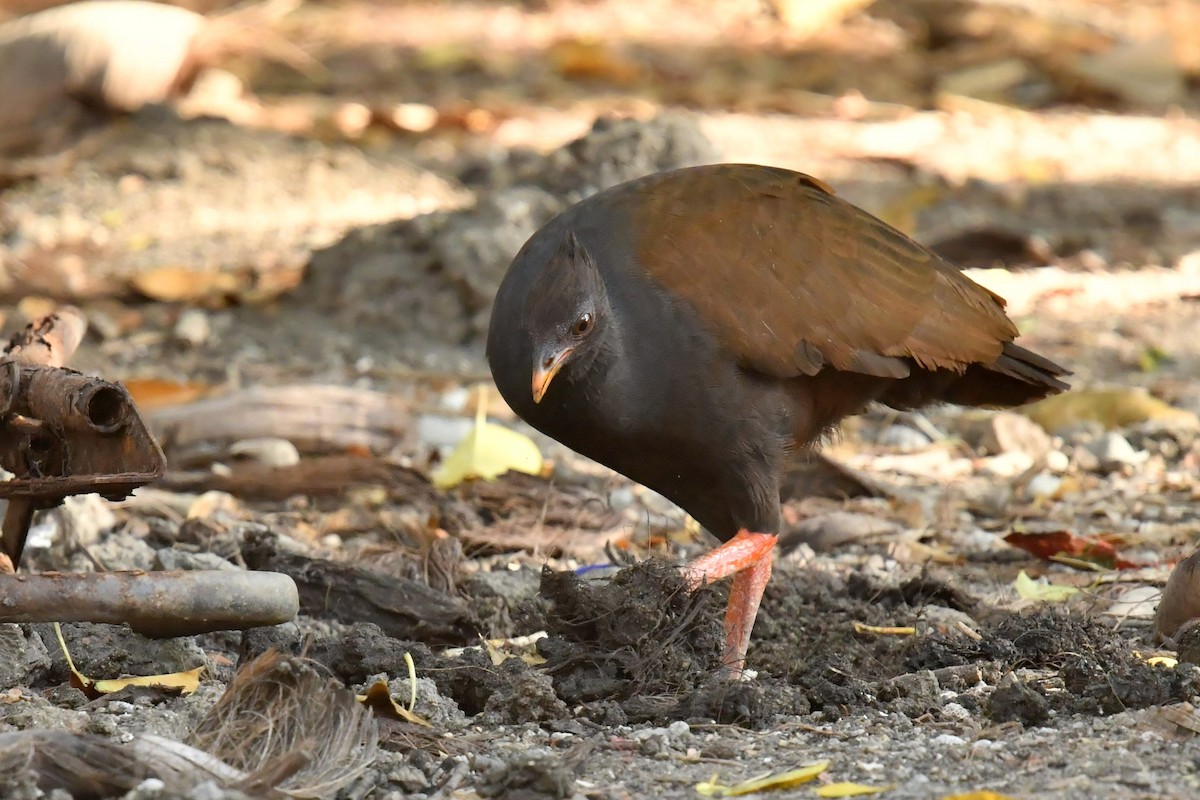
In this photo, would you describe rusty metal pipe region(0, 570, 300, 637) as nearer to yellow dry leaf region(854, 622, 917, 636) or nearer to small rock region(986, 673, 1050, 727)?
yellow dry leaf region(854, 622, 917, 636)

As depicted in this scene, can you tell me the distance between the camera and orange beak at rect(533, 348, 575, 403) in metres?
4.25

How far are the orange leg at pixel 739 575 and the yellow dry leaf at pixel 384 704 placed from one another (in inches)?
36.2

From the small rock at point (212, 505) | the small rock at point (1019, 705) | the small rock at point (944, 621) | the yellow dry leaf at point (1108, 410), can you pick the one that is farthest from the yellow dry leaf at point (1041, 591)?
the small rock at point (212, 505)

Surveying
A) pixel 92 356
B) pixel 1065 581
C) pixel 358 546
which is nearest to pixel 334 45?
pixel 92 356

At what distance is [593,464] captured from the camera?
674cm

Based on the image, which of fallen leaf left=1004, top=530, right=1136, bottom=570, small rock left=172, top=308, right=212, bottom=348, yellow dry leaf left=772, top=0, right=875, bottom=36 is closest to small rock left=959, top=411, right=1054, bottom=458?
fallen leaf left=1004, top=530, right=1136, bottom=570

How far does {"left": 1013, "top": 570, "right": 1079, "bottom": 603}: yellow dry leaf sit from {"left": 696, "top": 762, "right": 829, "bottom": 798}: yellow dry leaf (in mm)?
1817

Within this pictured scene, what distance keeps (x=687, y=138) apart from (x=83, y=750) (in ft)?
17.4

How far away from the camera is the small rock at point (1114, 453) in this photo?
6.55 meters

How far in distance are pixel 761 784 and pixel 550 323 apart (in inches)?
57.6

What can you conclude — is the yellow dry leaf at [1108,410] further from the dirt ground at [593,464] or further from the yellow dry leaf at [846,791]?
the yellow dry leaf at [846,791]

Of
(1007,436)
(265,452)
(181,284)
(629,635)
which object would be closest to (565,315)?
(629,635)

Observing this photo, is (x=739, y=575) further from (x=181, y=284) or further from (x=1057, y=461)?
(x=181, y=284)

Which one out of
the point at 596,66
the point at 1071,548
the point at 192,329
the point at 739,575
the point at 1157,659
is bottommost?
the point at 192,329
